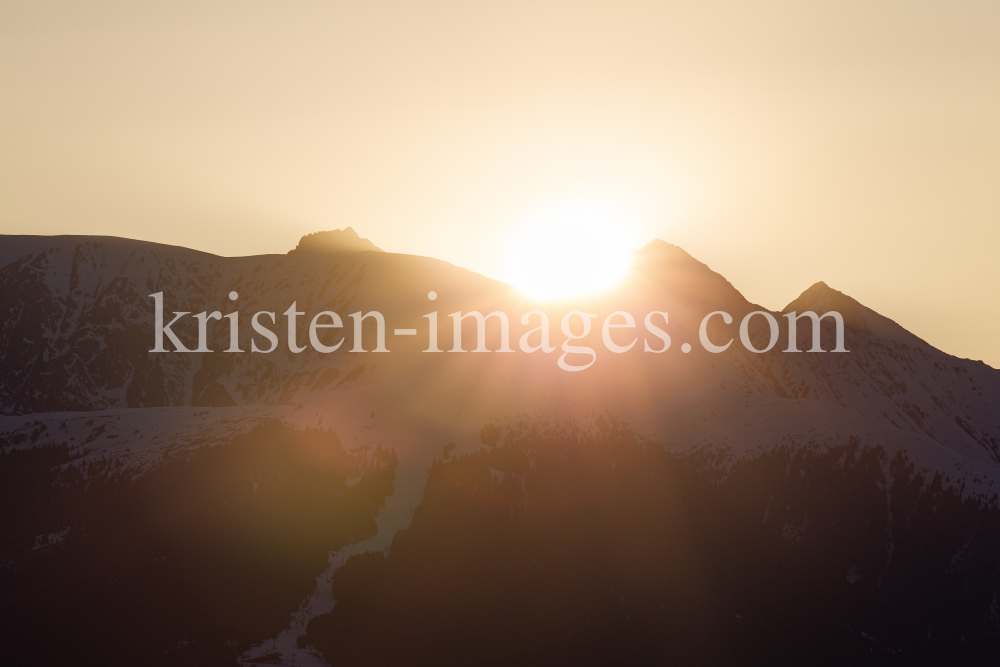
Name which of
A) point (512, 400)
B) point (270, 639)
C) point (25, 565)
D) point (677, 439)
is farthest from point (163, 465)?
point (677, 439)

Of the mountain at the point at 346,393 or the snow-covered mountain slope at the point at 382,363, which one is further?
the snow-covered mountain slope at the point at 382,363

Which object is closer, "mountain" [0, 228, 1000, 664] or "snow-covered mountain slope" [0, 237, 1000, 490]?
"mountain" [0, 228, 1000, 664]

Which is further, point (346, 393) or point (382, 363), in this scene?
point (382, 363)

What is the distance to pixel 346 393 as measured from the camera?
382 ft

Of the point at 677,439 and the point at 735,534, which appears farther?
the point at 677,439

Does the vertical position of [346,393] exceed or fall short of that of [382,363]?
it falls short

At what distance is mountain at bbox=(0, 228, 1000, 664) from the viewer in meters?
96.2

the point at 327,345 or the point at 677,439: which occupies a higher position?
the point at 327,345

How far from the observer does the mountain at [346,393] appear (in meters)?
96.2

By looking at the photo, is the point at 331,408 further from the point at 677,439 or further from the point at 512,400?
the point at 677,439

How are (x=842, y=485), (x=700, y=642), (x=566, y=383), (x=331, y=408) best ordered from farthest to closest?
(x=566, y=383) → (x=842, y=485) → (x=331, y=408) → (x=700, y=642)

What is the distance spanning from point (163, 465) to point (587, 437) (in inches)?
1651

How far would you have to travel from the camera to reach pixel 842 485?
125062 millimetres

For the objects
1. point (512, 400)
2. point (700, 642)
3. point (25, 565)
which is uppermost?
point (512, 400)
